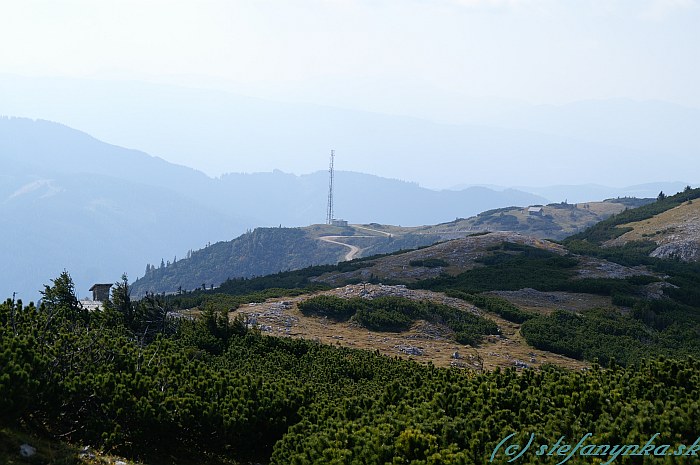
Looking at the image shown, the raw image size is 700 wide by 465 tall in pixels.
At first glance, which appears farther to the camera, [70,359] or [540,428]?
[70,359]

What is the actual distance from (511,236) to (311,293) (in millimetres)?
44945

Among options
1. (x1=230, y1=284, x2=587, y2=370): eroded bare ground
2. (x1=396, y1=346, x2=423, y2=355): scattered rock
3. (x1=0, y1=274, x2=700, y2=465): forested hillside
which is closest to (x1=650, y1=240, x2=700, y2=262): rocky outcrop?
(x1=230, y1=284, x2=587, y2=370): eroded bare ground

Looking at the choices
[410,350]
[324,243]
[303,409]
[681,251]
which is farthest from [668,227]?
[324,243]

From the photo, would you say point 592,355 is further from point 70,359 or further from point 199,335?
point 70,359

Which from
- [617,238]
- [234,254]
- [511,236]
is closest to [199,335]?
[511,236]

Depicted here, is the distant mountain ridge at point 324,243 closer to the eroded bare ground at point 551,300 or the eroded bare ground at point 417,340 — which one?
the eroded bare ground at point 551,300

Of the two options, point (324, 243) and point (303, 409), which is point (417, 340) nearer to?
point (303, 409)

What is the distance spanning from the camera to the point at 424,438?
10.8 m

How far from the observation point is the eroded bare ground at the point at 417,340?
1139 inches

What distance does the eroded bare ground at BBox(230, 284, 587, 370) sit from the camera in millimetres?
28938

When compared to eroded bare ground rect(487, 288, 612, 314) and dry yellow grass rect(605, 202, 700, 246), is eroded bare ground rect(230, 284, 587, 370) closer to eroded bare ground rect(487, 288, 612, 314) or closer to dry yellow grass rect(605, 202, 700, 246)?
eroded bare ground rect(487, 288, 612, 314)

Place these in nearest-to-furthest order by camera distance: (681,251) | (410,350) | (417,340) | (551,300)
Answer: (410,350)
(417,340)
(551,300)
(681,251)

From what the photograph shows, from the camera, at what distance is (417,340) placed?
1281 inches

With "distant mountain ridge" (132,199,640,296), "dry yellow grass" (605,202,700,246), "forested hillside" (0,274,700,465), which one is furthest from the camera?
"distant mountain ridge" (132,199,640,296)
